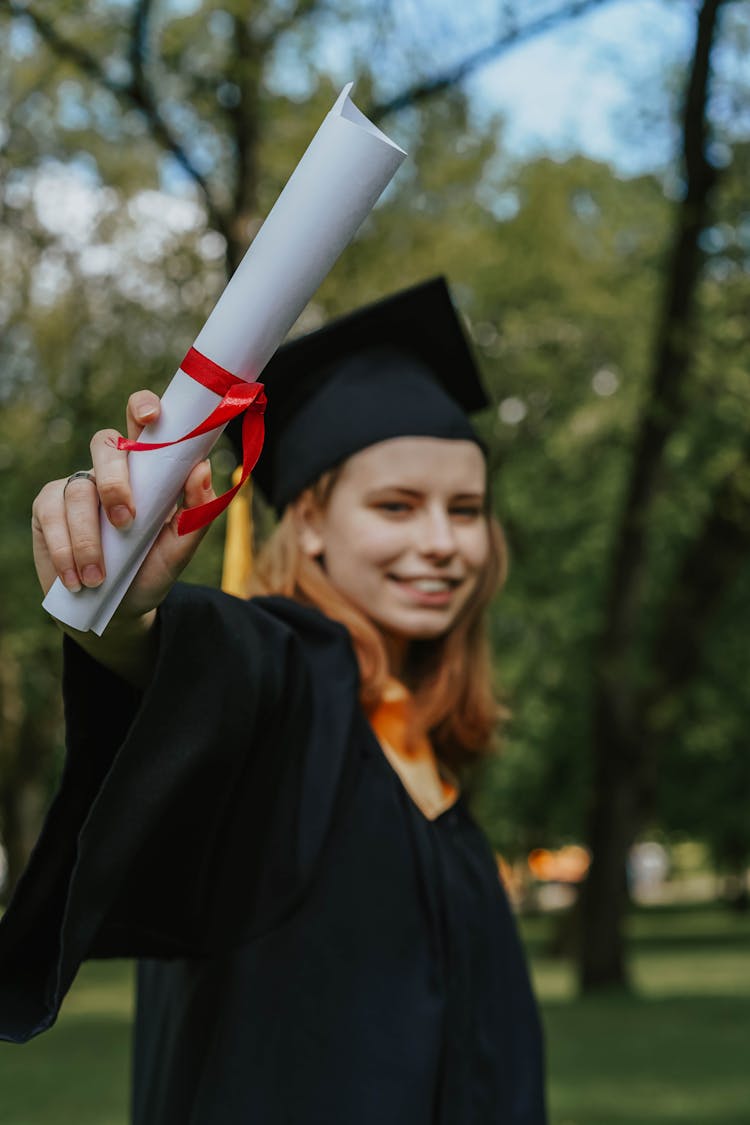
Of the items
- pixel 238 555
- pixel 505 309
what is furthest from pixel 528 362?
pixel 238 555

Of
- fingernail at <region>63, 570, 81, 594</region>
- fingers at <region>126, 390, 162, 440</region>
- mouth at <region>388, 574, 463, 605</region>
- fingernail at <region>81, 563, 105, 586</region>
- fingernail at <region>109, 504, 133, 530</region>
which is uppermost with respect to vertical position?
fingers at <region>126, 390, 162, 440</region>

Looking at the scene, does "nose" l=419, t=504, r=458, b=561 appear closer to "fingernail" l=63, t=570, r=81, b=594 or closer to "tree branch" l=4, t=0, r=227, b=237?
"fingernail" l=63, t=570, r=81, b=594

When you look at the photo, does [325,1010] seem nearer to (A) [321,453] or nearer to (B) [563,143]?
(A) [321,453]

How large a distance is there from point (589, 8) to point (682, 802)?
21.1m

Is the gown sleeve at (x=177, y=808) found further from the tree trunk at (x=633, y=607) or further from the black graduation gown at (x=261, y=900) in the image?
the tree trunk at (x=633, y=607)

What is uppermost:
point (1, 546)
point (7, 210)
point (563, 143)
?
point (563, 143)

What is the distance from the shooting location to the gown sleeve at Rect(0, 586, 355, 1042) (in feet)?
6.81

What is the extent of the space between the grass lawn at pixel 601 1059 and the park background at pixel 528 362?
0.05 m

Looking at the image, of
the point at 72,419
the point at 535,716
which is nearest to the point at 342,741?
the point at 72,419

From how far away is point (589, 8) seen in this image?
294 inches

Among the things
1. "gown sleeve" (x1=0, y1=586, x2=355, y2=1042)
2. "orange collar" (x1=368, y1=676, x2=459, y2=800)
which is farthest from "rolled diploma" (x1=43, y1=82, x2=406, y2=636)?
"orange collar" (x1=368, y1=676, x2=459, y2=800)

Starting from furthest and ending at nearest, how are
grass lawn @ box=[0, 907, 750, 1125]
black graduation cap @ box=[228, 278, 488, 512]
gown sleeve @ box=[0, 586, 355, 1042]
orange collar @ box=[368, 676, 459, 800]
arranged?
grass lawn @ box=[0, 907, 750, 1125] → black graduation cap @ box=[228, 278, 488, 512] → orange collar @ box=[368, 676, 459, 800] → gown sleeve @ box=[0, 586, 355, 1042]

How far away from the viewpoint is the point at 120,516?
1.80m

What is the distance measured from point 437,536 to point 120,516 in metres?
1.13
